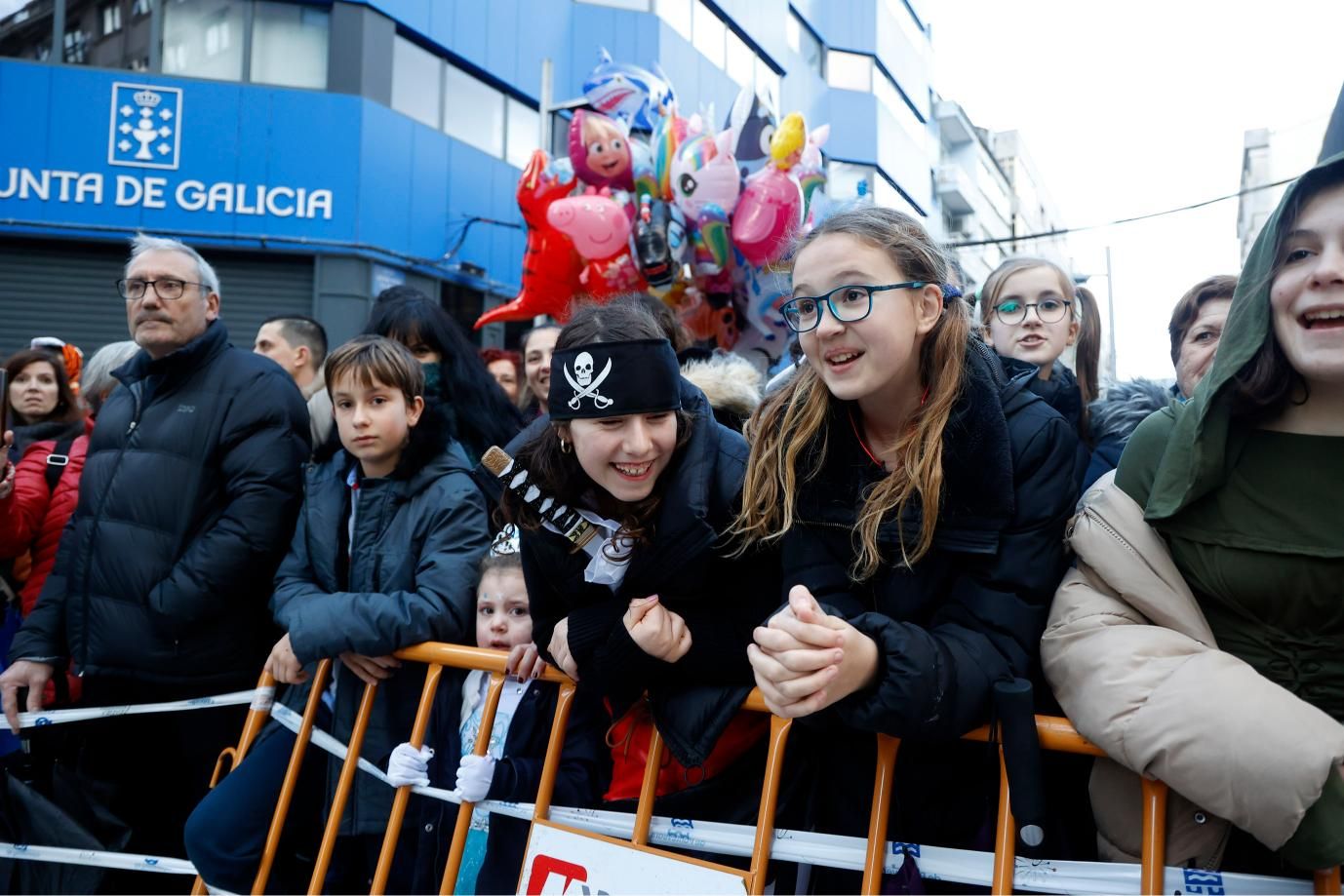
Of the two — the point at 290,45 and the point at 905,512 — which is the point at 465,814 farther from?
the point at 290,45

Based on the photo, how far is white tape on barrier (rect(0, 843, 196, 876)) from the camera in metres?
2.88

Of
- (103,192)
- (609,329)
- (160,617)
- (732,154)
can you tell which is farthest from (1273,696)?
(103,192)

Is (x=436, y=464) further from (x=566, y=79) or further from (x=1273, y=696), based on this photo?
(x=566, y=79)

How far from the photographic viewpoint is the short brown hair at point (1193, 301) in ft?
9.41

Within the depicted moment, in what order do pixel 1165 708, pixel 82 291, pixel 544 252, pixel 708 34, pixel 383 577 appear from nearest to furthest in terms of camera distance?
pixel 1165 708 → pixel 383 577 → pixel 544 252 → pixel 82 291 → pixel 708 34

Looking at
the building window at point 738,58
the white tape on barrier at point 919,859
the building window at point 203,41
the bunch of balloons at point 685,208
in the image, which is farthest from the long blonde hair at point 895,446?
the building window at point 738,58

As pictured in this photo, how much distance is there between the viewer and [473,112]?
1359 cm

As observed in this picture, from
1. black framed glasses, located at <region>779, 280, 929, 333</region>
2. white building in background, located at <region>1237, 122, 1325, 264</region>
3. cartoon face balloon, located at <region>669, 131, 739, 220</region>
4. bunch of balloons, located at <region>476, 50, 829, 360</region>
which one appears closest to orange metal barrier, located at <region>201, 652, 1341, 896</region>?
black framed glasses, located at <region>779, 280, 929, 333</region>

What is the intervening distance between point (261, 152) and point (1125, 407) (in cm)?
1167

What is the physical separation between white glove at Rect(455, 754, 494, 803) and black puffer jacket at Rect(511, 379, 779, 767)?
0.40m

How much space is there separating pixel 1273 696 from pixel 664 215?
6.13 m

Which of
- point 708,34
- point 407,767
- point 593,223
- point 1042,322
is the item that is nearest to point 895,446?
point 1042,322

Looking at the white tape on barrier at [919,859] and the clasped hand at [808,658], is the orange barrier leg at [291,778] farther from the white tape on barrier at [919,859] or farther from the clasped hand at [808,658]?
the clasped hand at [808,658]

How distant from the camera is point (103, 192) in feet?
36.1
